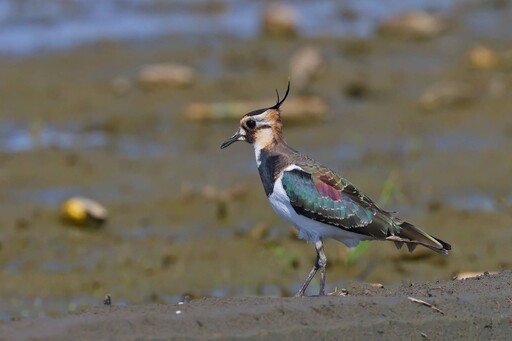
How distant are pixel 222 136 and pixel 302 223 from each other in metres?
5.98

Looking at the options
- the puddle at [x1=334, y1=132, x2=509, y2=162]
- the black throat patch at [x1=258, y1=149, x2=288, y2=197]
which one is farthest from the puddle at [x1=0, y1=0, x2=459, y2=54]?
the black throat patch at [x1=258, y1=149, x2=288, y2=197]

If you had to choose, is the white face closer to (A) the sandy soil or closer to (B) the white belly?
(B) the white belly

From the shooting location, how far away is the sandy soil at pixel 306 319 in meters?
6.50

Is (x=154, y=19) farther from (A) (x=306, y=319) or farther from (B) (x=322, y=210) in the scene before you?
(A) (x=306, y=319)

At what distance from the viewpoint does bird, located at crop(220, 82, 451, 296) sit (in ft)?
25.1

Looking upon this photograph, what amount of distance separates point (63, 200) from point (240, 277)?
240cm

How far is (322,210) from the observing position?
7.64m

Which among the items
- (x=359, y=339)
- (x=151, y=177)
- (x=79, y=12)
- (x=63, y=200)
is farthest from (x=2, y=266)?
(x=79, y=12)

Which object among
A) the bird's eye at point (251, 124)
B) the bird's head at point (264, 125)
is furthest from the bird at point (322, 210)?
the bird's eye at point (251, 124)

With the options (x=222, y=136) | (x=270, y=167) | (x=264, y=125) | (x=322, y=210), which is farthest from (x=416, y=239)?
(x=222, y=136)

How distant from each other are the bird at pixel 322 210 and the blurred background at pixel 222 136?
7.76 feet

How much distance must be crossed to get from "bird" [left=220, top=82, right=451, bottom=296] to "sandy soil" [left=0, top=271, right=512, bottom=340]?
1.35 ft

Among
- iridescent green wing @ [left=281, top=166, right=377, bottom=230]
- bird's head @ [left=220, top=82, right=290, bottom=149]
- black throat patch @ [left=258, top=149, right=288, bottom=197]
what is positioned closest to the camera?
iridescent green wing @ [left=281, top=166, right=377, bottom=230]

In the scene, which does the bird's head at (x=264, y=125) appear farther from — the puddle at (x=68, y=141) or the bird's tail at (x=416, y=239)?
the puddle at (x=68, y=141)
